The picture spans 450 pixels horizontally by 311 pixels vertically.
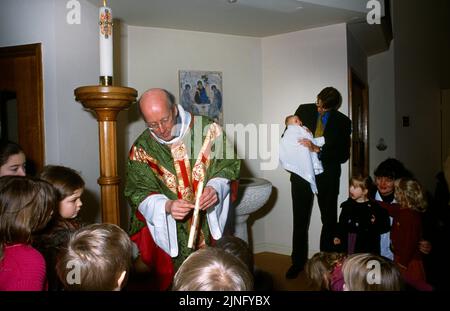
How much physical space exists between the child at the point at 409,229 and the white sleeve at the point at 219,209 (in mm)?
923

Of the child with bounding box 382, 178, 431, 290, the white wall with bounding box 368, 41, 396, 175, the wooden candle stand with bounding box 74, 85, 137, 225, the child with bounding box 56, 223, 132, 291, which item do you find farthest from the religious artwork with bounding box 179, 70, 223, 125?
the child with bounding box 56, 223, 132, 291

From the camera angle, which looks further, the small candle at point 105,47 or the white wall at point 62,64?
the white wall at point 62,64

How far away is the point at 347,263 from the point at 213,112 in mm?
2233

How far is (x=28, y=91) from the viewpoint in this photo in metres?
2.25

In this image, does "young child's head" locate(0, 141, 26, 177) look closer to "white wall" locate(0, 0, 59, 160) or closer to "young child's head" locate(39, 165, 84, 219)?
"young child's head" locate(39, 165, 84, 219)

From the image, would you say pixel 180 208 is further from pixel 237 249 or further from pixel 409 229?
pixel 409 229

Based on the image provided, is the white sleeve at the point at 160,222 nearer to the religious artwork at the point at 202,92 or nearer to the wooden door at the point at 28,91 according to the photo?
the wooden door at the point at 28,91

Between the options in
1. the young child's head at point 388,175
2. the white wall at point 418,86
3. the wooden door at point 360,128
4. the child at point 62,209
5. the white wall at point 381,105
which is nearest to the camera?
the child at point 62,209

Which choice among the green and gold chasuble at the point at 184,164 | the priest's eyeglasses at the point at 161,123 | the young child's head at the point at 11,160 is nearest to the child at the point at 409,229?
the green and gold chasuble at the point at 184,164

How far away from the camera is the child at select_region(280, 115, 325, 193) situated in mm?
3316

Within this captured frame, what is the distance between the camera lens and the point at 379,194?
2.47 metres

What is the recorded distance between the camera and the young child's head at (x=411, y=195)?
212cm

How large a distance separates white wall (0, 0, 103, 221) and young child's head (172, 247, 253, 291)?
4.94 feet

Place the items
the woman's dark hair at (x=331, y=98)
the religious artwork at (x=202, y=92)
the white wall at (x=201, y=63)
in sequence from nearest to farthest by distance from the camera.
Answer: the white wall at (x=201, y=63)
the religious artwork at (x=202, y=92)
the woman's dark hair at (x=331, y=98)
